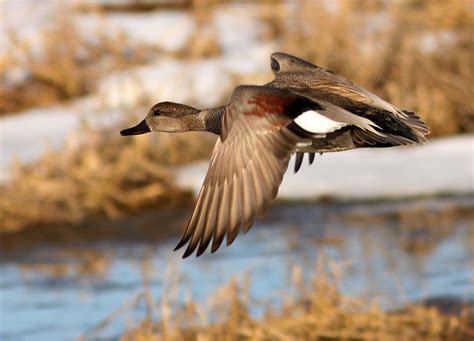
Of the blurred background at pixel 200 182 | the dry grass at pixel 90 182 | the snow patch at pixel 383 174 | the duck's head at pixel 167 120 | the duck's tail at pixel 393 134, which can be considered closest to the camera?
the duck's tail at pixel 393 134

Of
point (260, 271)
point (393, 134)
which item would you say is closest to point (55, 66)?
point (260, 271)

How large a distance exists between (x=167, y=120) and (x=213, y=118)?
0.32 metres

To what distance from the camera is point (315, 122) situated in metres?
4.36

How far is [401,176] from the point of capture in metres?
8.63

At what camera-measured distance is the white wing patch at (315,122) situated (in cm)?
432

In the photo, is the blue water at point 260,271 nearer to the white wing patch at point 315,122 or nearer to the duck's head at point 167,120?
the duck's head at point 167,120

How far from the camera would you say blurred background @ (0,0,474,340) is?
224 inches

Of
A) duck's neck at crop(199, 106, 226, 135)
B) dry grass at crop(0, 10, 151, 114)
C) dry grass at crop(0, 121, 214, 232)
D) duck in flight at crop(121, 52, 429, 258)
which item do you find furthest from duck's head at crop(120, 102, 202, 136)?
dry grass at crop(0, 10, 151, 114)

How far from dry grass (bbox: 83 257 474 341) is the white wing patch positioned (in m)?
1.23

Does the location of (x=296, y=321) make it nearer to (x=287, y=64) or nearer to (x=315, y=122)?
(x=287, y=64)

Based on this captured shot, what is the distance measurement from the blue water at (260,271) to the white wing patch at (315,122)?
5.36ft

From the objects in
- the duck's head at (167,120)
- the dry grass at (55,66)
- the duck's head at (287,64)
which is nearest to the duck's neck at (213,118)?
the duck's head at (167,120)

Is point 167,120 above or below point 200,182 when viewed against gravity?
below

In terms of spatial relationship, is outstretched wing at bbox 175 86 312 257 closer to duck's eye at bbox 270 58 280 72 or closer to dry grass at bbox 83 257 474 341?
duck's eye at bbox 270 58 280 72
